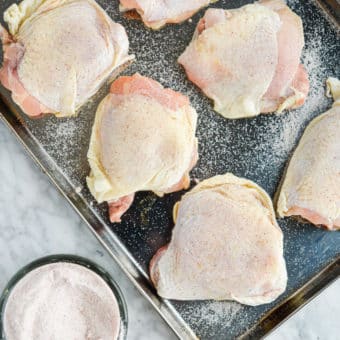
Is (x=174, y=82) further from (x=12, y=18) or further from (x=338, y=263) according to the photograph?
(x=338, y=263)

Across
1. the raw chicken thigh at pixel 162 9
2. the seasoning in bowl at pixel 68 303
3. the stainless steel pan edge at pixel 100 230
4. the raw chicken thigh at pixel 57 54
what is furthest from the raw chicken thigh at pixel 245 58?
the seasoning in bowl at pixel 68 303

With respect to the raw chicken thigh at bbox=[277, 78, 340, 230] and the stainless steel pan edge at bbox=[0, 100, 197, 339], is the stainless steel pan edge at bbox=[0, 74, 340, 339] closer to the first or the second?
the stainless steel pan edge at bbox=[0, 100, 197, 339]

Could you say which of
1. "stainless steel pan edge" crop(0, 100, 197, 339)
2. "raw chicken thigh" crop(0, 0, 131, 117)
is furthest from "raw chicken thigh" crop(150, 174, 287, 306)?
"raw chicken thigh" crop(0, 0, 131, 117)

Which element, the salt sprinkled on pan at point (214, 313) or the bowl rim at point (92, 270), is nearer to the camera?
the bowl rim at point (92, 270)

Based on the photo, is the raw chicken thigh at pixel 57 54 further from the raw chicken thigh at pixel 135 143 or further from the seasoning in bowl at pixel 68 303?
the seasoning in bowl at pixel 68 303

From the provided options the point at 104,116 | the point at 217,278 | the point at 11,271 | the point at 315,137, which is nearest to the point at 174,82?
the point at 104,116

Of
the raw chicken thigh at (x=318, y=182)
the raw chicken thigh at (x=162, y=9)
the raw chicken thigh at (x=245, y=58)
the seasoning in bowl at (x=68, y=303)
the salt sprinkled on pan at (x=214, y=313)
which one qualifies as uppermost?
the raw chicken thigh at (x=162, y=9)

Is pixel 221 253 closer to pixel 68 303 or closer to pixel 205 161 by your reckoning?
pixel 205 161
